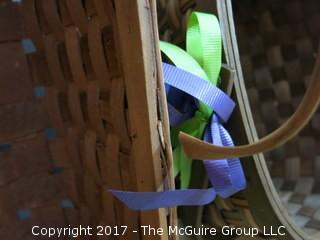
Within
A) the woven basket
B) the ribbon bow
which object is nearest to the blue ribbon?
the ribbon bow

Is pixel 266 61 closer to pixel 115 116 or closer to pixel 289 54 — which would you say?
pixel 289 54

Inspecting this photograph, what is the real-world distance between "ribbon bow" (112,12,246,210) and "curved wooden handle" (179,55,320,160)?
0.05 meters

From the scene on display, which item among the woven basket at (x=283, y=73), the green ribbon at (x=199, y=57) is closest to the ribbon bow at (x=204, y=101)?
the green ribbon at (x=199, y=57)

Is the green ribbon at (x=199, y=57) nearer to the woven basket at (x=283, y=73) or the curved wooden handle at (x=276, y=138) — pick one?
the curved wooden handle at (x=276, y=138)

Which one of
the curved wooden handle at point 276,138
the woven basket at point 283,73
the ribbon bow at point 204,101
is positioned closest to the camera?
the curved wooden handle at point 276,138

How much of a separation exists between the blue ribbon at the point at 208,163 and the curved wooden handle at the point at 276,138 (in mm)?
41

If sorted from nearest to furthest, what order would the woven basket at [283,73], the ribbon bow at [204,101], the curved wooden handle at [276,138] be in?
1. the curved wooden handle at [276,138]
2. the ribbon bow at [204,101]
3. the woven basket at [283,73]

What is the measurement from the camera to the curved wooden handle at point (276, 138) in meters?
0.18

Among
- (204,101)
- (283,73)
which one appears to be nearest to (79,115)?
(204,101)

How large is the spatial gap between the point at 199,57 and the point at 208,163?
3.2 inches

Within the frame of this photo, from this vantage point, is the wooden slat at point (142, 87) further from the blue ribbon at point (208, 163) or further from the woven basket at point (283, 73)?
the woven basket at point (283, 73)

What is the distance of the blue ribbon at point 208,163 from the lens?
0.84 feet

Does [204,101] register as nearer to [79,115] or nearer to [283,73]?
[79,115]

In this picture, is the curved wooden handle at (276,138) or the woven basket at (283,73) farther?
the woven basket at (283,73)
